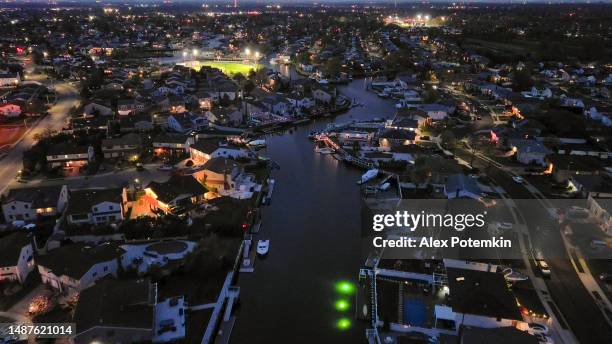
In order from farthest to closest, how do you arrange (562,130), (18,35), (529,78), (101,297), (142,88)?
(18,35) → (529,78) → (142,88) → (562,130) → (101,297)

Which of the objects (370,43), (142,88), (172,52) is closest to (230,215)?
(142,88)

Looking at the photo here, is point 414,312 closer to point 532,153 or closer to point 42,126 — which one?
point 532,153

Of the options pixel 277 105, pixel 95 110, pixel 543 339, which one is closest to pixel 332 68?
pixel 277 105

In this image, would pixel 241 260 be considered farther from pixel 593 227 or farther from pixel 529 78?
pixel 529 78

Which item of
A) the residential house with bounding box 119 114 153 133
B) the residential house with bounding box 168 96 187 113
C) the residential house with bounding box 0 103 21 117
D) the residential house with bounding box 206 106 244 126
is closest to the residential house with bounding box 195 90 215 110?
the residential house with bounding box 168 96 187 113

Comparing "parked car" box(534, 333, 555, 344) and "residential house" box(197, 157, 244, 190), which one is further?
"residential house" box(197, 157, 244, 190)

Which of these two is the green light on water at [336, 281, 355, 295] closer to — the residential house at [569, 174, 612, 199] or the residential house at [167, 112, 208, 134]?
the residential house at [569, 174, 612, 199]
